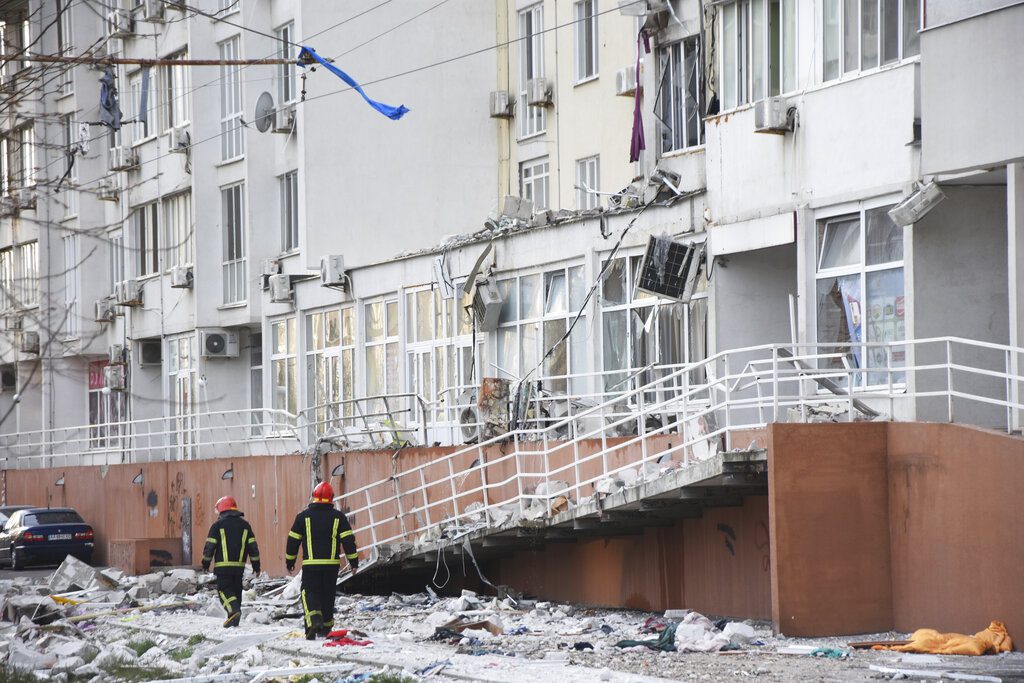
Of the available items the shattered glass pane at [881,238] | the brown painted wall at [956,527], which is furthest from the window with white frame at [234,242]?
the brown painted wall at [956,527]

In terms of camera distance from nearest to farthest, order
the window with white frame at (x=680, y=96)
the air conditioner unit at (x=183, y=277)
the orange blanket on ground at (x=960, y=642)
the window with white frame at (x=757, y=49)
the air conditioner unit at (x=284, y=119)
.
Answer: the orange blanket on ground at (x=960, y=642) < the window with white frame at (x=757, y=49) < the window with white frame at (x=680, y=96) < the air conditioner unit at (x=284, y=119) < the air conditioner unit at (x=183, y=277)

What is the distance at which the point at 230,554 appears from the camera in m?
19.9

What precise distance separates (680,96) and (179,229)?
18.4 meters

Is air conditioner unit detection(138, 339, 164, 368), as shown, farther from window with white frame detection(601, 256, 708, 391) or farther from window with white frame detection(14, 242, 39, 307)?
window with white frame detection(601, 256, 708, 391)

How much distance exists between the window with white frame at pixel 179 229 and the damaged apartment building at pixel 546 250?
0.14 meters

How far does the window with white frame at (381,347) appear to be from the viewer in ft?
107

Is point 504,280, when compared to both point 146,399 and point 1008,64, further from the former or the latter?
point 146,399

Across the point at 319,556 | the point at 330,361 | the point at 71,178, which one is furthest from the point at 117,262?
the point at 319,556

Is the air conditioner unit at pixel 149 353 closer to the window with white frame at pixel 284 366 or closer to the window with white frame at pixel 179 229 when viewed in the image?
the window with white frame at pixel 179 229

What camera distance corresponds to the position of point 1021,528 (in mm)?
15531

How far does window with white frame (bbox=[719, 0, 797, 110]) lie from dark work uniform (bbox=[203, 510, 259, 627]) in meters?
9.25


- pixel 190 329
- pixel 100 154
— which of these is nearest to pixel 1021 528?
pixel 190 329

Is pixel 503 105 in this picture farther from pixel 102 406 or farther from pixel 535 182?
pixel 102 406

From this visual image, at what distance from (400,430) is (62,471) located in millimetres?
17598
